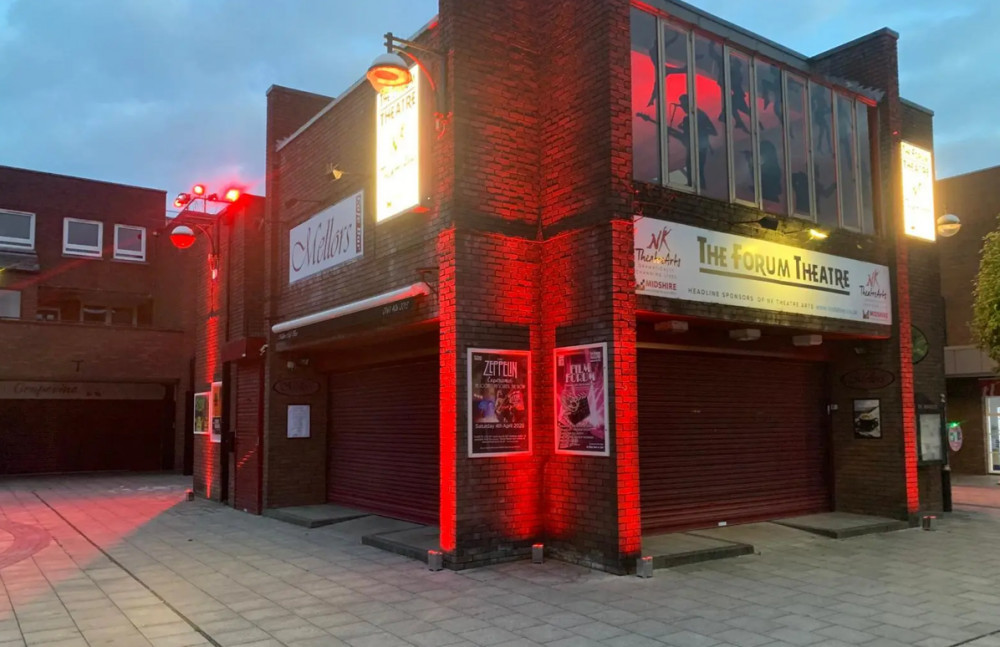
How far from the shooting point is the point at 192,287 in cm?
2520

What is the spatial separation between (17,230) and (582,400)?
23.5 meters

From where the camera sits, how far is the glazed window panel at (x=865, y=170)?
12.2 meters

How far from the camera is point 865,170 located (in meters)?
12.4

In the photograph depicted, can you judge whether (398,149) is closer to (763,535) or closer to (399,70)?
(399,70)

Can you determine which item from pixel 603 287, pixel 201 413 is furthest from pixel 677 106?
pixel 201 413

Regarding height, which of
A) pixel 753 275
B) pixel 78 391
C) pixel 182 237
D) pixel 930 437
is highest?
→ pixel 182 237

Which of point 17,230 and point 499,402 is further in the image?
point 17,230

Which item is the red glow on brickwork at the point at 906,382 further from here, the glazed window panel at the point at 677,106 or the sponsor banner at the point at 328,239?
the sponsor banner at the point at 328,239

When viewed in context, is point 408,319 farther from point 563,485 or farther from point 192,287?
point 192,287

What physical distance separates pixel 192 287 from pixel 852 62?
2031 cm

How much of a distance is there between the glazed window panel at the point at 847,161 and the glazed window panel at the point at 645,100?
399cm

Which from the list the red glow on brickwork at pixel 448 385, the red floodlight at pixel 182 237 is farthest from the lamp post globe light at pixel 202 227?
the red glow on brickwork at pixel 448 385

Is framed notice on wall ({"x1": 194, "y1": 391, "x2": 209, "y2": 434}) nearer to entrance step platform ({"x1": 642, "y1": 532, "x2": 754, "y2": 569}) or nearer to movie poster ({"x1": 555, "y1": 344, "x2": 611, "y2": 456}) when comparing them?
movie poster ({"x1": 555, "y1": 344, "x2": 611, "y2": 456})

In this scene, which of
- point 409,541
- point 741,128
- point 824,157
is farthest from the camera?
point 824,157
